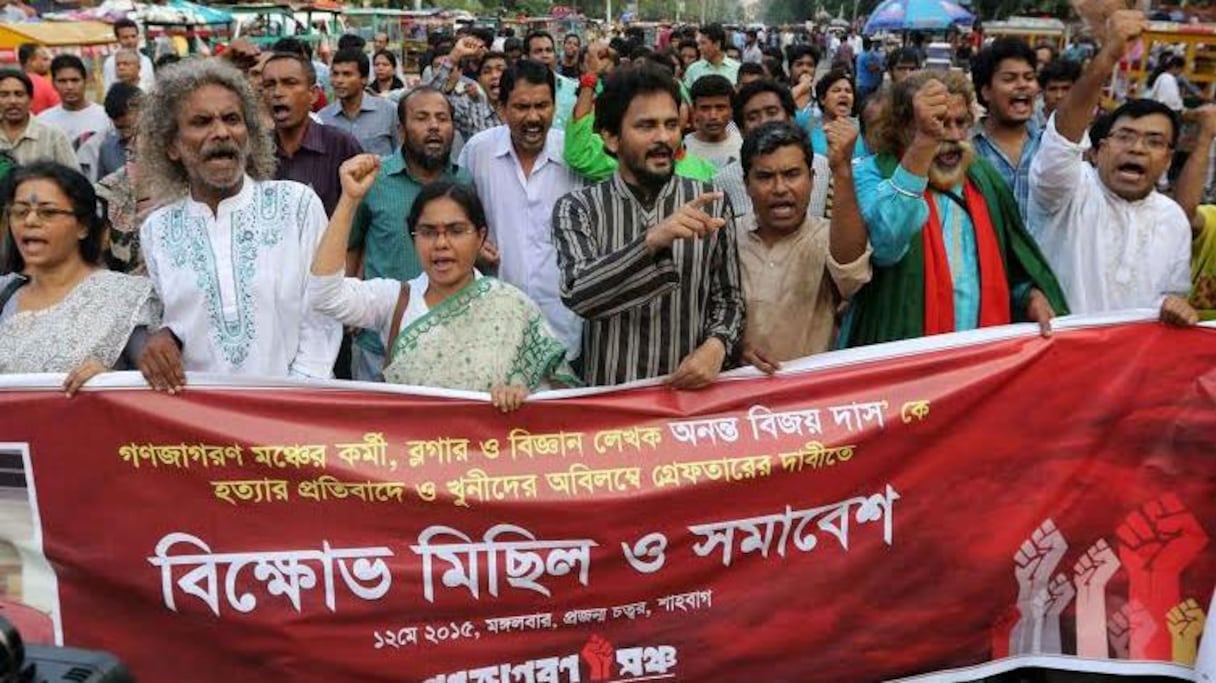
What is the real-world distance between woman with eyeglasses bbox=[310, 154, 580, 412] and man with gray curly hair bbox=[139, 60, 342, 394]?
17cm

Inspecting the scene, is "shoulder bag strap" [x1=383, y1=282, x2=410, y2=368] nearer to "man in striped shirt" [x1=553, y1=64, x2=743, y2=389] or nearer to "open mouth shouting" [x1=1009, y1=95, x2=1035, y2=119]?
"man in striped shirt" [x1=553, y1=64, x2=743, y2=389]

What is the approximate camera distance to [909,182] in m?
3.09

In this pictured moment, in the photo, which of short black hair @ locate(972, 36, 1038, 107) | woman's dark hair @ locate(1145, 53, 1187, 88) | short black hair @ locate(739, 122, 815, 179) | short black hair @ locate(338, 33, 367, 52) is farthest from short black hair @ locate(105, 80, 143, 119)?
woman's dark hair @ locate(1145, 53, 1187, 88)

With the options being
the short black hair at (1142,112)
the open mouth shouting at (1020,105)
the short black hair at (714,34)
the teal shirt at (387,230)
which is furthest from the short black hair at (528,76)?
the short black hair at (714,34)

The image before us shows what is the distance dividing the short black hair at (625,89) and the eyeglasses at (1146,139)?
150cm

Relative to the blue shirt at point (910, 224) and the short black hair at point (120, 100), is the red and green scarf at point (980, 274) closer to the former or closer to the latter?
the blue shirt at point (910, 224)

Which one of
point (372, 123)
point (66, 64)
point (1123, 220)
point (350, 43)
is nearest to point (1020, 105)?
point (1123, 220)

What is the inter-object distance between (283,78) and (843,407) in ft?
9.78

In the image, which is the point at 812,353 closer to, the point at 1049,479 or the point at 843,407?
the point at 843,407

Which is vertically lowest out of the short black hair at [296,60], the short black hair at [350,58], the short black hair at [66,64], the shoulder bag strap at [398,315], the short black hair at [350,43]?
the shoulder bag strap at [398,315]

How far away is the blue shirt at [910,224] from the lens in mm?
3104

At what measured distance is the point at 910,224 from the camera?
3127 mm

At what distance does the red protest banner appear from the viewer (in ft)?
9.85

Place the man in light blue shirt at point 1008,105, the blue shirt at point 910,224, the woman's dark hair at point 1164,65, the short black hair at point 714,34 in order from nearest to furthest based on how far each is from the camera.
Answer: the blue shirt at point 910,224
the man in light blue shirt at point 1008,105
the short black hair at point 714,34
the woman's dark hair at point 1164,65
